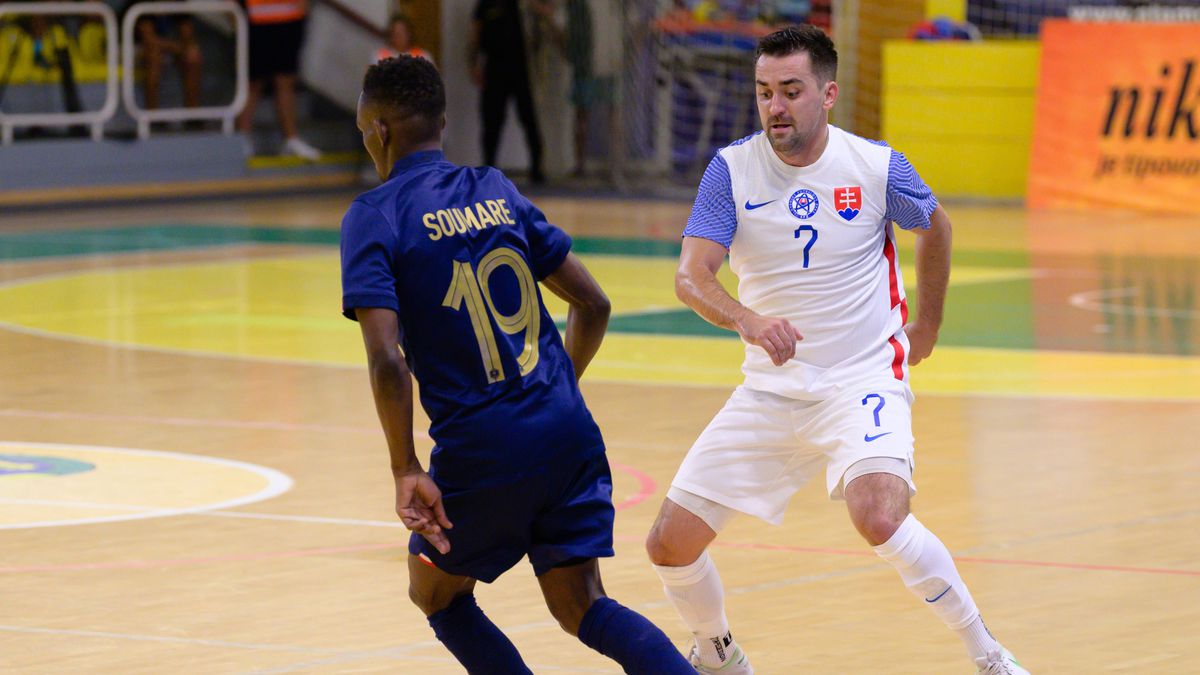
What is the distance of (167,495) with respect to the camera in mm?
8789

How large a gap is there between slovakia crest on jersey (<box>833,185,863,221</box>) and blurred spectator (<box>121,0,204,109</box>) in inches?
730

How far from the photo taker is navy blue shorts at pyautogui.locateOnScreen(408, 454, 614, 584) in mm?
4902

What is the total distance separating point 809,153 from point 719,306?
554 mm

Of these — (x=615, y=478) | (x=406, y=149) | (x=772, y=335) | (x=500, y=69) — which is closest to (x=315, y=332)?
(x=615, y=478)

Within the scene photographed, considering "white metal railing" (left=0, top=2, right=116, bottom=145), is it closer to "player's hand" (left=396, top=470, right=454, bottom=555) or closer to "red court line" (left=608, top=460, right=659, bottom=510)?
"red court line" (left=608, top=460, right=659, bottom=510)

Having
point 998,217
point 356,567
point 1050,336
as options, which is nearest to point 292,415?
point 356,567

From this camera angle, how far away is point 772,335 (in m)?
5.47

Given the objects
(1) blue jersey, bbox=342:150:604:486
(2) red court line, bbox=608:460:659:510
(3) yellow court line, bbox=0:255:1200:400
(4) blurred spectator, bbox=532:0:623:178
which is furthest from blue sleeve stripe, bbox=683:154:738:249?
(4) blurred spectator, bbox=532:0:623:178

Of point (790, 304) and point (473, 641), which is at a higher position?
point (790, 304)

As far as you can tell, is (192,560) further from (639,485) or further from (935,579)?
(935,579)

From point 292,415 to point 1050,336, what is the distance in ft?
16.6

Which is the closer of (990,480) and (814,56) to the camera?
(814,56)

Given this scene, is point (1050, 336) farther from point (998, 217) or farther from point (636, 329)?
point (998, 217)

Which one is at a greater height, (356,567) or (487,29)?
(356,567)
